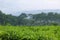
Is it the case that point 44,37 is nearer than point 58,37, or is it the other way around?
point 44,37

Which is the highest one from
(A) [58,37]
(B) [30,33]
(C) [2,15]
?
(B) [30,33]

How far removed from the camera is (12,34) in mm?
5543

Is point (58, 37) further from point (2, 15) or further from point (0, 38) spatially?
point (2, 15)

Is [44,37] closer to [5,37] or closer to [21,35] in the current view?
[21,35]

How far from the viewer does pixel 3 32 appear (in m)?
5.55

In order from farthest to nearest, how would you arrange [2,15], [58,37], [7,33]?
[2,15] → [58,37] → [7,33]

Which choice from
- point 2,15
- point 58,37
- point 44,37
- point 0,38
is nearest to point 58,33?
point 58,37

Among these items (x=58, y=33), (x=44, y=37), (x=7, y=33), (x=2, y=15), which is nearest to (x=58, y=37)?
(x=58, y=33)

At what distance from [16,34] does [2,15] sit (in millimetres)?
18453

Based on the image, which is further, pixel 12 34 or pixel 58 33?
pixel 58 33

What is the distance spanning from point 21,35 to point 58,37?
142 centimetres

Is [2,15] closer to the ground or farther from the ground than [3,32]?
closer to the ground

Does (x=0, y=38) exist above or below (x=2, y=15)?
above

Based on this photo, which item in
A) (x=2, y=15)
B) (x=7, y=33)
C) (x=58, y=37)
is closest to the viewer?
(x=7, y=33)
